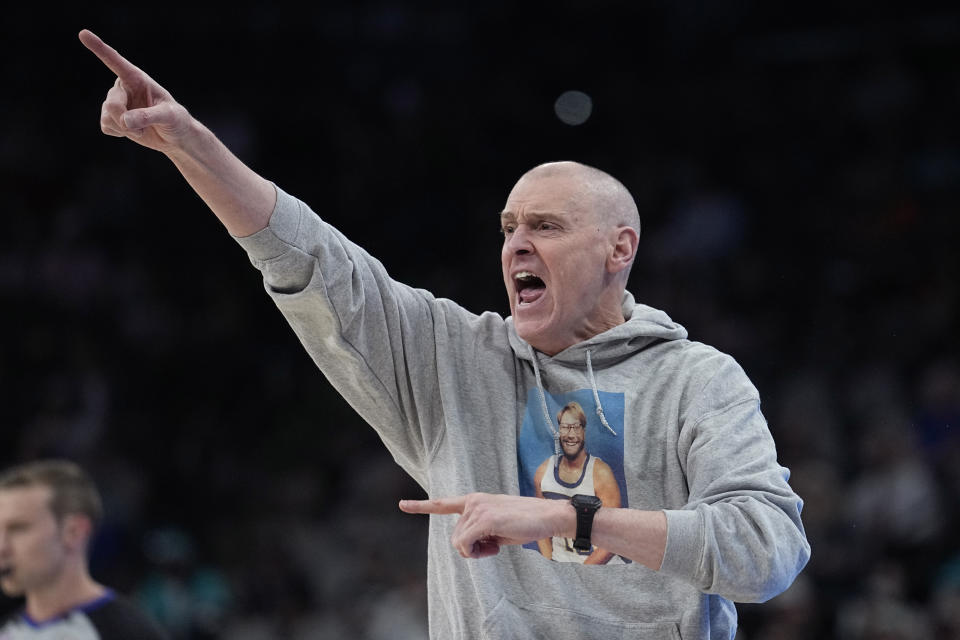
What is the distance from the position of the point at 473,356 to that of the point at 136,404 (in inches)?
190

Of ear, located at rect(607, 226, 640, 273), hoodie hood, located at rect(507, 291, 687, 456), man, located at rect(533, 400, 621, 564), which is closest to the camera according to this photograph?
man, located at rect(533, 400, 621, 564)

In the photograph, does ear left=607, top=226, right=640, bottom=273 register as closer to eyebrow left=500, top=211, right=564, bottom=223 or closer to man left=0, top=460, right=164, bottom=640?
eyebrow left=500, top=211, right=564, bottom=223

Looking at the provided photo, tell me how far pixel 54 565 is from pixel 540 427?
99.3 inches

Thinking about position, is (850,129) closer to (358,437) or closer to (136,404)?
(358,437)

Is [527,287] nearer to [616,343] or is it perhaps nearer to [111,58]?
[616,343]

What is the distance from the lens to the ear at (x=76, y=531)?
13.8 ft

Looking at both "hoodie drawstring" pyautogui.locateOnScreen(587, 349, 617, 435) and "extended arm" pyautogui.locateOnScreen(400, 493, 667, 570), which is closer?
"extended arm" pyautogui.locateOnScreen(400, 493, 667, 570)

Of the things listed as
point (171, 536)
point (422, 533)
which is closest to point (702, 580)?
point (422, 533)

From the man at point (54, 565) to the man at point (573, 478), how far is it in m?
2.14

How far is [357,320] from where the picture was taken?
2295 millimetres

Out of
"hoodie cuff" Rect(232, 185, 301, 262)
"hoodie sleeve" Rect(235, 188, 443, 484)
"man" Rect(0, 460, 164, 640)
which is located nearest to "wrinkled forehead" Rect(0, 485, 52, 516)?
"man" Rect(0, 460, 164, 640)

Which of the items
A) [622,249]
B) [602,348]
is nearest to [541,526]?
[602,348]

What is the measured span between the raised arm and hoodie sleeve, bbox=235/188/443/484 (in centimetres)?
4

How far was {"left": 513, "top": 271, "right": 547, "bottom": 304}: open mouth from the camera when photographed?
2.44m
